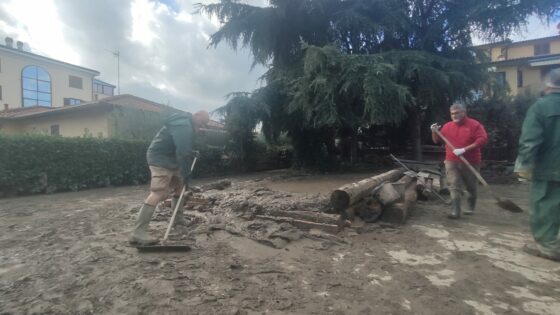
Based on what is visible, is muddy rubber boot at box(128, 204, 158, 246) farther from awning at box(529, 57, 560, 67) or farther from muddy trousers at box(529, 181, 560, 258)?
awning at box(529, 57, 560, 67)

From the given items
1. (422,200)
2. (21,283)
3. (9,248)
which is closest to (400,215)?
(422,200)

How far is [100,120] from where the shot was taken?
17828 mm

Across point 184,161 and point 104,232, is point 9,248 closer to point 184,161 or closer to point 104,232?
point 104,232

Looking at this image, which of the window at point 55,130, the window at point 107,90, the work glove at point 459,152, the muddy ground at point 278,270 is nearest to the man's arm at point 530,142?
the muddy ground at point 278,270

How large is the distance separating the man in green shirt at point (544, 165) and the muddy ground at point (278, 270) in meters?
0.29

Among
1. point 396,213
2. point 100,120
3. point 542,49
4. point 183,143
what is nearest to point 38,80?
point 100,120

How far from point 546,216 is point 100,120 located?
752 inches

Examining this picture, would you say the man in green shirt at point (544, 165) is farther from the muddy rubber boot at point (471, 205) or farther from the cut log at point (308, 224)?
the cut log at point (308, 224)

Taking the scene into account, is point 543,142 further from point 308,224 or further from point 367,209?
point 308,224

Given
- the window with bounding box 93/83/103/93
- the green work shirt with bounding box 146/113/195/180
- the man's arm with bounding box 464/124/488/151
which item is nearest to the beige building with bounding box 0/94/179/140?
the green work shirt with bounding box 146/113/195/180

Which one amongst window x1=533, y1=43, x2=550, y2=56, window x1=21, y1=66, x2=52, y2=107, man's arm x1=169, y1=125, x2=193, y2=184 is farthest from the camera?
window x1=21, y1=66, x2=52, y2=107

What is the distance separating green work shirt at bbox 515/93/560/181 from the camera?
12.0 ft

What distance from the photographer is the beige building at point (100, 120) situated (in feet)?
51.0

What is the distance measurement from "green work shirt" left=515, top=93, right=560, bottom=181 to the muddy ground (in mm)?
966
